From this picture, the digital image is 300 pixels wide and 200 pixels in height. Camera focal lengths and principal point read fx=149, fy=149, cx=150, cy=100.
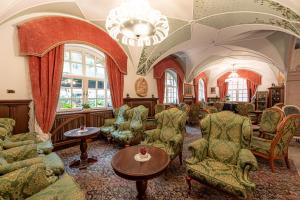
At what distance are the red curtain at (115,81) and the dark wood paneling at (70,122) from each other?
0.61 metres

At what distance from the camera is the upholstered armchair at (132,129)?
3677 mm

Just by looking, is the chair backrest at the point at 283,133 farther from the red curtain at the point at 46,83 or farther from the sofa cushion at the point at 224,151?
the red curtain at the point at 46,83

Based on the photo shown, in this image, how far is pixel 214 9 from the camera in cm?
348

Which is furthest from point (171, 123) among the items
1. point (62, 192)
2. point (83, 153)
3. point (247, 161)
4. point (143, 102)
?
point (143, 102)

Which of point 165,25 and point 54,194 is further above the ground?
→ point 165,25

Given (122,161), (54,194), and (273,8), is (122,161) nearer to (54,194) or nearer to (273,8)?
(54,194)

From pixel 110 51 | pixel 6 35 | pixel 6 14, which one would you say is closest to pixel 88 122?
pixel 110 51

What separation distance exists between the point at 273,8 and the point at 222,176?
3292mm

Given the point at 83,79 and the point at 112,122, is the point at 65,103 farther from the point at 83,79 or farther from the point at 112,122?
the point at 112,122

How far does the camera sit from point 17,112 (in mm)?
3086

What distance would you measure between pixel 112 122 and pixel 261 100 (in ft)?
33.6

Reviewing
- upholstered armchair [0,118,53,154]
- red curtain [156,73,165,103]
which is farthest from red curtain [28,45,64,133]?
red curtain [156,73,165,103]

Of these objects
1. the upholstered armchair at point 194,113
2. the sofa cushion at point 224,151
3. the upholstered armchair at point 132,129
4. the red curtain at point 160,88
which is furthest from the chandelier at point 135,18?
the upholstered armchair at point 194,113

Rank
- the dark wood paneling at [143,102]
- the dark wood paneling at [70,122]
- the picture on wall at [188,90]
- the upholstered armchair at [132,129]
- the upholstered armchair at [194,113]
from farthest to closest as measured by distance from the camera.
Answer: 1. the picture on wall at [188,90]
2. the upholstered armchair at [194,113]
3. the dark wood paneling at [143,102]
4. the dark wood paneling at [70,122]
5. the upholstered armchair at [132,129]
